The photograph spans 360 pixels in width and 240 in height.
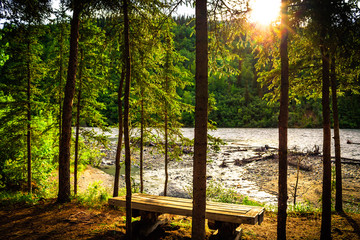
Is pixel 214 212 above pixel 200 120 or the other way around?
the other way around

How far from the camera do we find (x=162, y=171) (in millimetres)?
17672

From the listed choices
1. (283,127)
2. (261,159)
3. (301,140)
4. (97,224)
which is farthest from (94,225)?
(301,140)

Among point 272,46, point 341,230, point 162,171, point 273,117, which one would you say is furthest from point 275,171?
point 273,117

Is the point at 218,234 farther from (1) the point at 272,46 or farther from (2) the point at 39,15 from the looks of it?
(2) the point at 39,15

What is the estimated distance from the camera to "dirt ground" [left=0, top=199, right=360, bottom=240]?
440 centimetres

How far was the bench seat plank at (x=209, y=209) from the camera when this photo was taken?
3566 millimetres

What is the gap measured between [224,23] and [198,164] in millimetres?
3012

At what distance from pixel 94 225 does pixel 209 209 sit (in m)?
2.76

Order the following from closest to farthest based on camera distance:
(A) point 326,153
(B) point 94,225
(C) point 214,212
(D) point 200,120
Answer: (D) point 200,120 < (C) point 214,212 < (B) point 94,225 < (A) point 326,153

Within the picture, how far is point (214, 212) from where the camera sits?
3.79 m

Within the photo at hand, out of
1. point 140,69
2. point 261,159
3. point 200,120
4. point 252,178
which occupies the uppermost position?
point 140,69

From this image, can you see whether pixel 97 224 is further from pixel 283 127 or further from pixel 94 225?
pixel 283 127

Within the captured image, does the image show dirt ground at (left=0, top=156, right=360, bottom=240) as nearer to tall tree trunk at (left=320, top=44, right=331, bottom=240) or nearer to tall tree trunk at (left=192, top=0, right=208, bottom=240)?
tall tree trunk at (left=320, top=44, right=331, bottom=240)

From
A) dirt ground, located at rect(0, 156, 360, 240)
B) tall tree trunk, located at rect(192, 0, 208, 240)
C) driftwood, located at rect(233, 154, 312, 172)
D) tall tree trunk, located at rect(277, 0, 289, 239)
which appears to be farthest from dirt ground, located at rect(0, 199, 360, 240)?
driftwood, located at rect(233, 154, 312, 172)
